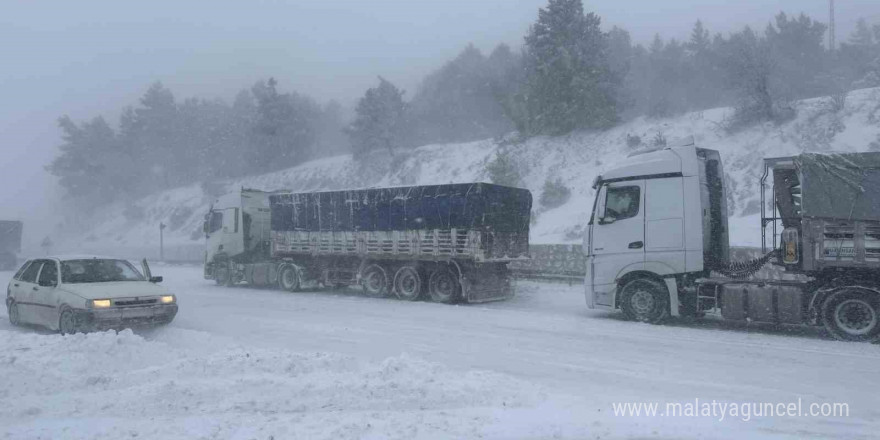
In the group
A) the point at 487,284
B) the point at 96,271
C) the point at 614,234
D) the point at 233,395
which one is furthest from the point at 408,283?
the point at 233,395

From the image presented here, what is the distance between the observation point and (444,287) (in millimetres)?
17000

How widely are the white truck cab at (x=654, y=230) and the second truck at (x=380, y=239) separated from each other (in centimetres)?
414

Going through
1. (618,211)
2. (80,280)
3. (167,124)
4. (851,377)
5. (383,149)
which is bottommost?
(851,377)

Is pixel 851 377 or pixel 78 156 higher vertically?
pixel 78 156

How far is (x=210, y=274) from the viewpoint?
2294cm

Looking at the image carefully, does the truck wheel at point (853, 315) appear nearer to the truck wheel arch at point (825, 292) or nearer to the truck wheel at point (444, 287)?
the truck wheel arch at point (825, 292)

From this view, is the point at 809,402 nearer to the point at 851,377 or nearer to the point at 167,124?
the point at 851,377

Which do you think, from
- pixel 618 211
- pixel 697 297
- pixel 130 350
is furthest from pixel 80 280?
pixel 697 297

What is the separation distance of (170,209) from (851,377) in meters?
64.8

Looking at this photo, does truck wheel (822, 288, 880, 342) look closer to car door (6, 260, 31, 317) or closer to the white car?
the white car

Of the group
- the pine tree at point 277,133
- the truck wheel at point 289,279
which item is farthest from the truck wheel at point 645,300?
the pine tree at point 277,133

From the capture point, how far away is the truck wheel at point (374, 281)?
60.5 ft

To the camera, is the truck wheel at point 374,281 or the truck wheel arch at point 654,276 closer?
the truck wheel arch at point 654,276

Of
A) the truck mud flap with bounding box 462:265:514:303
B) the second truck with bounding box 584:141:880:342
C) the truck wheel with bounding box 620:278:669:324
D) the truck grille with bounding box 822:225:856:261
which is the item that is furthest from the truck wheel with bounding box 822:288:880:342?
the truck mud flap with bounding box 462:265:514:303
